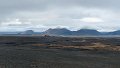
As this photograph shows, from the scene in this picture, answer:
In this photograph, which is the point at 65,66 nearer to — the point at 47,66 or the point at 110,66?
the point at 47,66

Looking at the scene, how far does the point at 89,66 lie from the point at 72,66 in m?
2.86

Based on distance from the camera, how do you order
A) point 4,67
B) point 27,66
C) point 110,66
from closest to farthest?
1. point 4,67
2. point 27,66
3. point 110,66

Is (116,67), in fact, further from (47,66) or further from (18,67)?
(18,67)

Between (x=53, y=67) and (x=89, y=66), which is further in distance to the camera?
(x=89, y=66)

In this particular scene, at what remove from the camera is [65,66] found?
43.8 m

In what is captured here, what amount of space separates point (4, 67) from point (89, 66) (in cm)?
1400

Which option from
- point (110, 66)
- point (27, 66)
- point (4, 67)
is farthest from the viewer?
point (110, 66)

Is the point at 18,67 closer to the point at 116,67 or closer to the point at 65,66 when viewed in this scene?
the point at 65,66

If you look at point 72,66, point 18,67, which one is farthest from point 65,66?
point 18,67

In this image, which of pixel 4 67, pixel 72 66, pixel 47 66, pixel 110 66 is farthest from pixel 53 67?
pixel 110 66

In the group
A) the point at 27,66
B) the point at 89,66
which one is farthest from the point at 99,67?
the point at 27,66

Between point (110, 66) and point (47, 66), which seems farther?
point (110, 66)

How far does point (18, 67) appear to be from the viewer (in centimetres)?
4122

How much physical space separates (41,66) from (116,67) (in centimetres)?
1237
